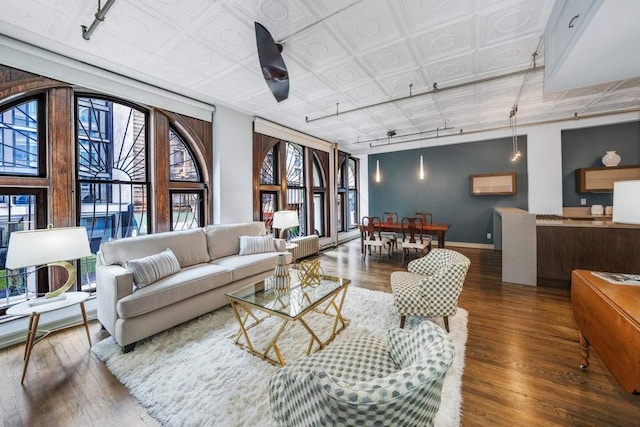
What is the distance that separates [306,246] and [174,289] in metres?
3.43

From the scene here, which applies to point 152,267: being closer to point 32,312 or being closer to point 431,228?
point 32,312

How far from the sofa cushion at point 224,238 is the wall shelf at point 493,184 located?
578cm

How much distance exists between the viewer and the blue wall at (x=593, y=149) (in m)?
5.18

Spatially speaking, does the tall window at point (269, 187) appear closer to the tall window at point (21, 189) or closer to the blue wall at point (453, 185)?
the tall window at point (21, 189)

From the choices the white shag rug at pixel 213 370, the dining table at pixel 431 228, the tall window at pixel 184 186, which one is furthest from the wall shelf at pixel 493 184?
the tall window at pixel 184 186

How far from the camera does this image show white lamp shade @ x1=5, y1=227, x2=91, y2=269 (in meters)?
1.95

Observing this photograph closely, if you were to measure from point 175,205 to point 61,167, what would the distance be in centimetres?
137

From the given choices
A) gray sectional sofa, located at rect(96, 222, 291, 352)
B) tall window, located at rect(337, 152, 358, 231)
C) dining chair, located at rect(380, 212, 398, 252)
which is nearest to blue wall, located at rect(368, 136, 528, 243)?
dining chair, located at rect(380, 212, 398, 252)

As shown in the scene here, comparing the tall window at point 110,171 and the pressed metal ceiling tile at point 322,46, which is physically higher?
the pressed metal ceiling tile at point 322,46

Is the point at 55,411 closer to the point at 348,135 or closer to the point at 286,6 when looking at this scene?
the point at 286,6

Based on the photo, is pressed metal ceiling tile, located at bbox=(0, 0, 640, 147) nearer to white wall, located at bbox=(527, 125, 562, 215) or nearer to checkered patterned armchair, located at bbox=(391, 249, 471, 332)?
white wall, located at bbox=(527, 125, 562, 215)

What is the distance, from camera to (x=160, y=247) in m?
3.11

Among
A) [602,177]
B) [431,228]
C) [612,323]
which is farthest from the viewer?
[602,177]

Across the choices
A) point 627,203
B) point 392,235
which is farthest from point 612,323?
point 392,235
